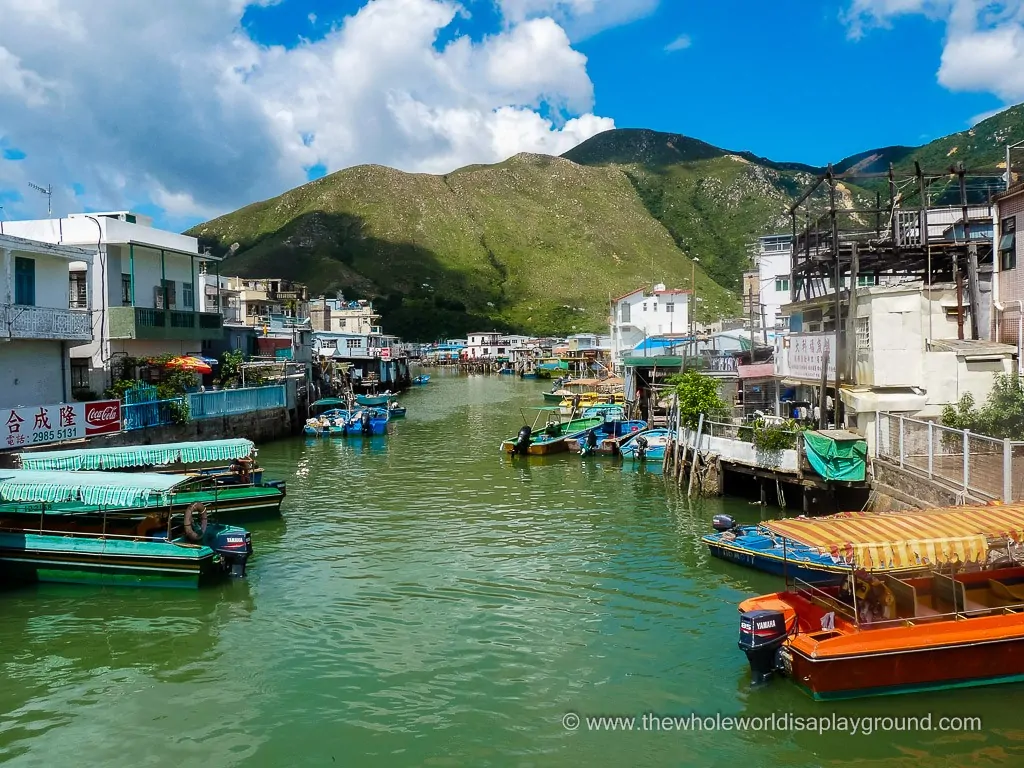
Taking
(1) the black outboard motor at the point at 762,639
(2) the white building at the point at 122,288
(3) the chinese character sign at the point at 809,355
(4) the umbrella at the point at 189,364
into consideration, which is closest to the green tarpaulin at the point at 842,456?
(3) the chinese character sign at the point at 809,355

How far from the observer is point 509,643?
15758mm

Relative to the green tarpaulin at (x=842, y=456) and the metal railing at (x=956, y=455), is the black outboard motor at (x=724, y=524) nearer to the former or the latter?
the green tarpaulin at (x=842, y=456)

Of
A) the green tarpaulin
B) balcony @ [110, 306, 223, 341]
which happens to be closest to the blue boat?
the green tarpaulin

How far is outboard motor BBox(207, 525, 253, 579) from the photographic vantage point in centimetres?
1942

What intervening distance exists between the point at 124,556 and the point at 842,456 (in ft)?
67.8

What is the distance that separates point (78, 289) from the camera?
A: 125 feet

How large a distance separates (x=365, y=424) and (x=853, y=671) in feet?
130

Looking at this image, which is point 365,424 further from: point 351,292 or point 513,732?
point 351,292

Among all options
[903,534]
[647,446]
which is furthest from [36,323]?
[903,534]

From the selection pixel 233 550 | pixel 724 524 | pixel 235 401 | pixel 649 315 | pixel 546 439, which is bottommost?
pixel 724 524

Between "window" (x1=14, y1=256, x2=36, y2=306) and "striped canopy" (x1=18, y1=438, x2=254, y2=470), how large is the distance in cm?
910

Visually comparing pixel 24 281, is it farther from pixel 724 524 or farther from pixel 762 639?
pixel 762 639

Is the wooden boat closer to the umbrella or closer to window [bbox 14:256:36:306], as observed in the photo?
window [bbox 14:256:36:306]

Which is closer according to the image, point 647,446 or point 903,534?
point 903,534
